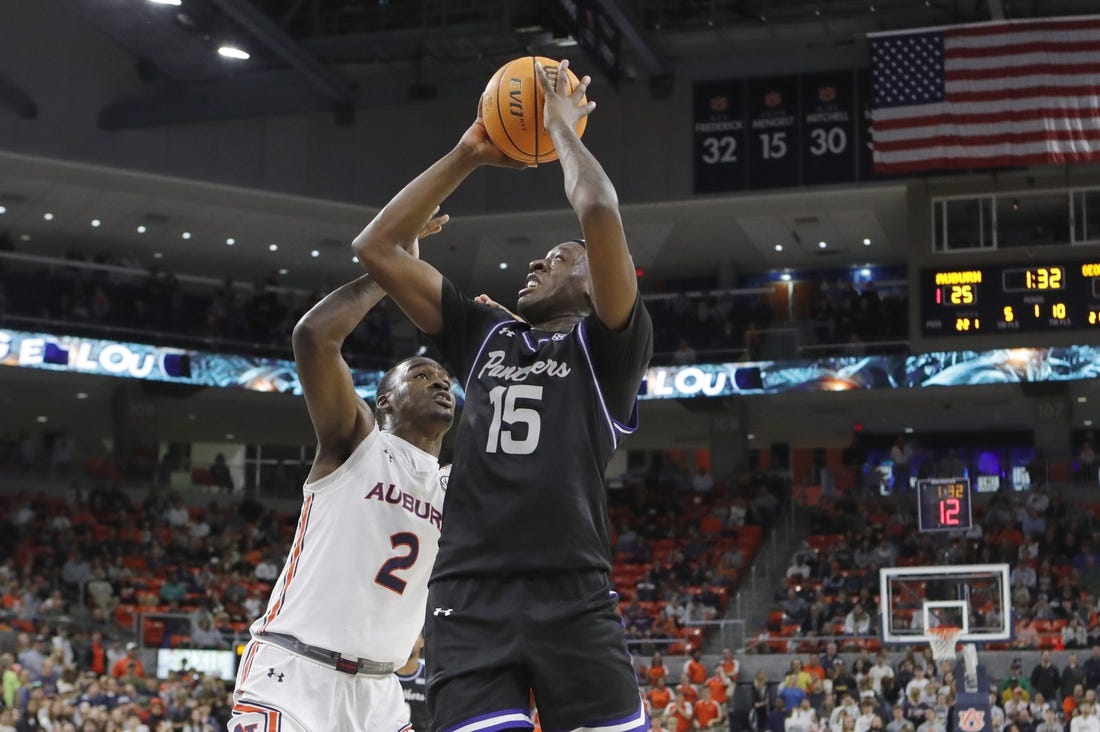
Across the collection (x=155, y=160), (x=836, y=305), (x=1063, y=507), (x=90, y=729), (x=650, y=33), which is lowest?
(x=90, y=729)

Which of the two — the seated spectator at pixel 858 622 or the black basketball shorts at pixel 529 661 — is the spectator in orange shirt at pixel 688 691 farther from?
the black basketball shorts at pixel 529 661

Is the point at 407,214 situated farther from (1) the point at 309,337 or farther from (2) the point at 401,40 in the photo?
(2) the point at 401,40

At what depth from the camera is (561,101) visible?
411cm

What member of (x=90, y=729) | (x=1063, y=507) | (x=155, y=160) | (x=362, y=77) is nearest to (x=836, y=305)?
(x=1063, y=507)

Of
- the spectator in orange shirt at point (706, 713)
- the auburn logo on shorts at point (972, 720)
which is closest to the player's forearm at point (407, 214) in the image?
the auburn logo on shorts at point (972, 720)

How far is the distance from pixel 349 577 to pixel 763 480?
26.3 meters

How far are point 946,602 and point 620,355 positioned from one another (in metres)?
16.9

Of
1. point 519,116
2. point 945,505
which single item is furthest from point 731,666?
point 519,116

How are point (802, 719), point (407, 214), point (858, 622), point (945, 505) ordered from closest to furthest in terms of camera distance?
point (407, 214)
point (802, 719)
point (945, 505)
point (858, 622)

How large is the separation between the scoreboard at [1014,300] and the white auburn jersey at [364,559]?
15.8m

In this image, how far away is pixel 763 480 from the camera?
3102cm

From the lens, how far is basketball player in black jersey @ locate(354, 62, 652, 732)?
3.65m

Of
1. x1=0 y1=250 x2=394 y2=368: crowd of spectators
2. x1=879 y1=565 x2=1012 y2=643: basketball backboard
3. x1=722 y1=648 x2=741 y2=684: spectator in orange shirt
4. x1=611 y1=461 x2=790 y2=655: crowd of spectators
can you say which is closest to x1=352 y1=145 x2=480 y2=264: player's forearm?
x1=879 y1=565 x2=1012 y2=643: basketball backboard

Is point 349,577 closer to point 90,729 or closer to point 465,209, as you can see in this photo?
point 90,729
